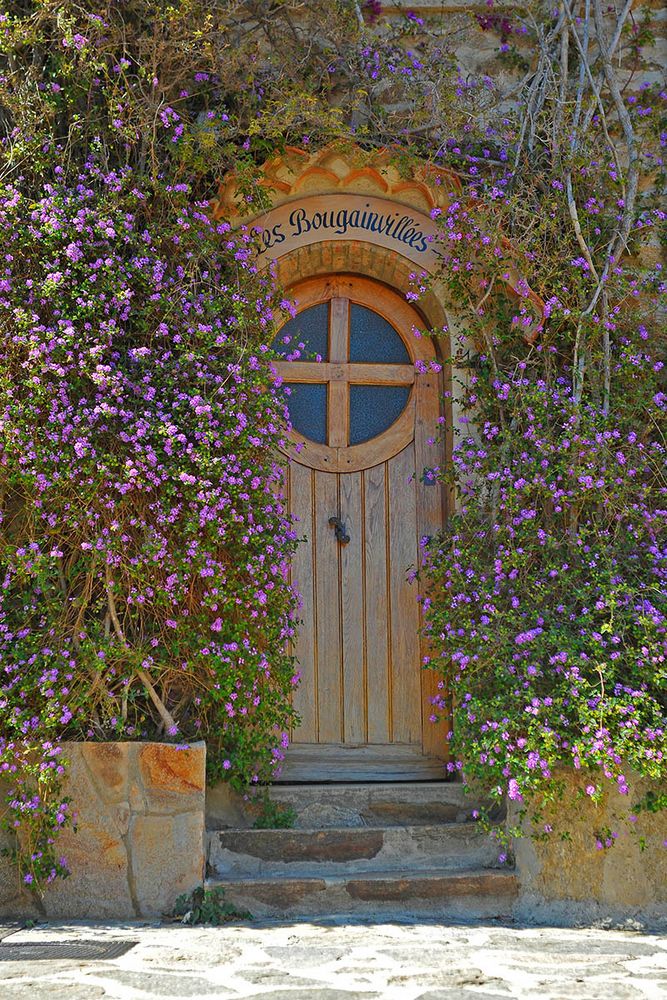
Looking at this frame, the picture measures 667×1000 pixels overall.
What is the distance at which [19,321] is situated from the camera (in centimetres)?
433

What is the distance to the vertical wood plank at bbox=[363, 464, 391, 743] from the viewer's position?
519cm

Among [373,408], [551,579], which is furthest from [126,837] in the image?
[373,408]

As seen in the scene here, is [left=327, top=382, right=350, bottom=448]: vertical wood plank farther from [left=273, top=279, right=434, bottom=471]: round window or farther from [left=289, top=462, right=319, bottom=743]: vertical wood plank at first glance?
[left=289, top=462, right=319, bottom=743]: vertical wood plank

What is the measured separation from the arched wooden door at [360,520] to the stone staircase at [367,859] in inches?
10.5

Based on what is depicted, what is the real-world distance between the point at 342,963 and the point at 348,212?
3534 mm

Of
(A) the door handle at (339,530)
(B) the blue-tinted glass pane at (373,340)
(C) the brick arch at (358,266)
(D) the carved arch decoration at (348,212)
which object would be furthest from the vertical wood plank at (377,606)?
(D) the carved arch decoration at (348,212)

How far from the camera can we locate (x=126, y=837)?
415cm

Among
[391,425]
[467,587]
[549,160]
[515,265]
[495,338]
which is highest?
[549,160]

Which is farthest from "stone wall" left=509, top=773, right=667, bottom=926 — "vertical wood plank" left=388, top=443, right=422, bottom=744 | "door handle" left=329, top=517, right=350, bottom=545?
"door handle" left=329, top=517, right=350, bottom=545

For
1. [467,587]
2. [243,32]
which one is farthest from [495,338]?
[243,32]

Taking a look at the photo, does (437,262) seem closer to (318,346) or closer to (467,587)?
(318,346)

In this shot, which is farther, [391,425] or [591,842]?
[391,425]

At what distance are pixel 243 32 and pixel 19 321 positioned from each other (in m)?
2.02

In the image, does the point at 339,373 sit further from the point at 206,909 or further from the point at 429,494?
the point at 206,909
